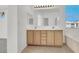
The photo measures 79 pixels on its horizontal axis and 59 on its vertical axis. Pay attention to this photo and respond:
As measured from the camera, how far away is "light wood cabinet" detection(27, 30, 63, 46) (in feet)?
12.2

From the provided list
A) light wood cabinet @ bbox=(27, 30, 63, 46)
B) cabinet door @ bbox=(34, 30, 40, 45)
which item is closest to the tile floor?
light wood cabinet @ bbox=(27, 30, 63, 46)

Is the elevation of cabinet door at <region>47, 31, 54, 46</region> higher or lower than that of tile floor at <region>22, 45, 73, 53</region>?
higher

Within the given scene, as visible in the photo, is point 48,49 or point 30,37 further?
point 30,37

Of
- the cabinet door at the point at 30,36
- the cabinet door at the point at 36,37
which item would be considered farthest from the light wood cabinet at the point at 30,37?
the cabinet door at the point at 36,37

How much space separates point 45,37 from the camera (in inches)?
163

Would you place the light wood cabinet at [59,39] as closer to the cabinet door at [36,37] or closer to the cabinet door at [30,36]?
the cabinet door at [36,37]

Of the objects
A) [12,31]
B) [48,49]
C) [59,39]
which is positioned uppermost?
[12,31]

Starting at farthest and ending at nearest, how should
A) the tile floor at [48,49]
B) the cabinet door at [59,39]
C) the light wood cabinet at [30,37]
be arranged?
the light wood cabinet at [30,37], the cabinet door at [59,39], the tile floor at [48,49]

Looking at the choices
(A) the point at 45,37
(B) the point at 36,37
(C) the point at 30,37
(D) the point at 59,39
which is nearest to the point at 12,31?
(C) the point at 30,37

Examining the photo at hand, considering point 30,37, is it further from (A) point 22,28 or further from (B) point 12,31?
(B) point 12,31

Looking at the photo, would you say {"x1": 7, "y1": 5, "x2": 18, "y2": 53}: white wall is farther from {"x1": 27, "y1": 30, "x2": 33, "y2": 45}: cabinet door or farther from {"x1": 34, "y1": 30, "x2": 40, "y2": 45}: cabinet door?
{"x1": 34, "y1": 30, "x2": 40, "y2": 45}: cabinet door

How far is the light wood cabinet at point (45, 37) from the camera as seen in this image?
12.2ft

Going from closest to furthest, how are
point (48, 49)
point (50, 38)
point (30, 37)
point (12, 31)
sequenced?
point (48, 49)
point (12, 31)
point (50, 38)
point (30, 37)
